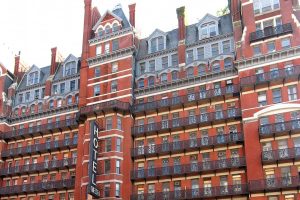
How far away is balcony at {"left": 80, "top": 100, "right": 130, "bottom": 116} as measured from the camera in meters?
59.2

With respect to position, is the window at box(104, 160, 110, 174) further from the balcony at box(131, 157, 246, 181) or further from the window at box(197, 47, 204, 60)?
the window at box(197, 47, 204, 60)

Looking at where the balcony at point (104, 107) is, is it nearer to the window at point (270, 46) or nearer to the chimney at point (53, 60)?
the chimney at point (53, 60)

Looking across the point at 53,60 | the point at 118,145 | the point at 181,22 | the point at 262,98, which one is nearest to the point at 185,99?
the point at 262,98

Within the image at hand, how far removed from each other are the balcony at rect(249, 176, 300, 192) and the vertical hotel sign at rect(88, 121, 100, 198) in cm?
1844

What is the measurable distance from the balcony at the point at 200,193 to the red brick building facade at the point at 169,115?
0.12m

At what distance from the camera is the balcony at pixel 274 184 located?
1845 inches

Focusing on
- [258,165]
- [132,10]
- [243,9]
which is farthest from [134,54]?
[258,165]

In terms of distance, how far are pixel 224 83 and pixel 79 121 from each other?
2053 cm

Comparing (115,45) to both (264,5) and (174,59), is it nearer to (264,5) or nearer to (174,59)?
(174,59)

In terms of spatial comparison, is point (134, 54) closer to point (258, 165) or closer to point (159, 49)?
point (159, 49)

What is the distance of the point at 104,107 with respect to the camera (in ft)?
195

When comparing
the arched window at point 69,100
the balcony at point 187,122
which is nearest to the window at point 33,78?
the arched window at point 69,100

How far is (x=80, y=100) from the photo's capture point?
64.1 meters

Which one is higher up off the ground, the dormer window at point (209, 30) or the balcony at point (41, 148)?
the dormer window at point (209, 30)
